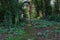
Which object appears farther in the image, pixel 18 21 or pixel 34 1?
pixel 34 1

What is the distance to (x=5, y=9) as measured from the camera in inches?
376

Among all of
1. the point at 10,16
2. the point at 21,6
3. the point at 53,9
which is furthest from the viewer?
the point at 53,9

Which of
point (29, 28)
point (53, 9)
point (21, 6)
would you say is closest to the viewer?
point (29, 28)

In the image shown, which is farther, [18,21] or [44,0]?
[44,0]

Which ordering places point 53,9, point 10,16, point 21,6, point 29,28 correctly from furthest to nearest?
point 53,9 < point 21,6 < point 10,16 < point 29,28

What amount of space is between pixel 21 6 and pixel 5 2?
2.65 ft

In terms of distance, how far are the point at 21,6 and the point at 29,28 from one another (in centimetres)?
632

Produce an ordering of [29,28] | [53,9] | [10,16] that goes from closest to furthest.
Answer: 1. [29,28]
2. [10,16]
3. [53,9]

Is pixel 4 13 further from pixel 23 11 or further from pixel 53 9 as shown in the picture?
pixel 53 9

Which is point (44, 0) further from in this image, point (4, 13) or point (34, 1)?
point (4, 13)

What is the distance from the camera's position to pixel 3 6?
383 inches

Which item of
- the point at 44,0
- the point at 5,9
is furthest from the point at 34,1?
the point at 5,9

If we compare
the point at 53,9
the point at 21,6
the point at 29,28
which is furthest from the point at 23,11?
the point at 29,28

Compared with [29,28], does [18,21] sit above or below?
below
